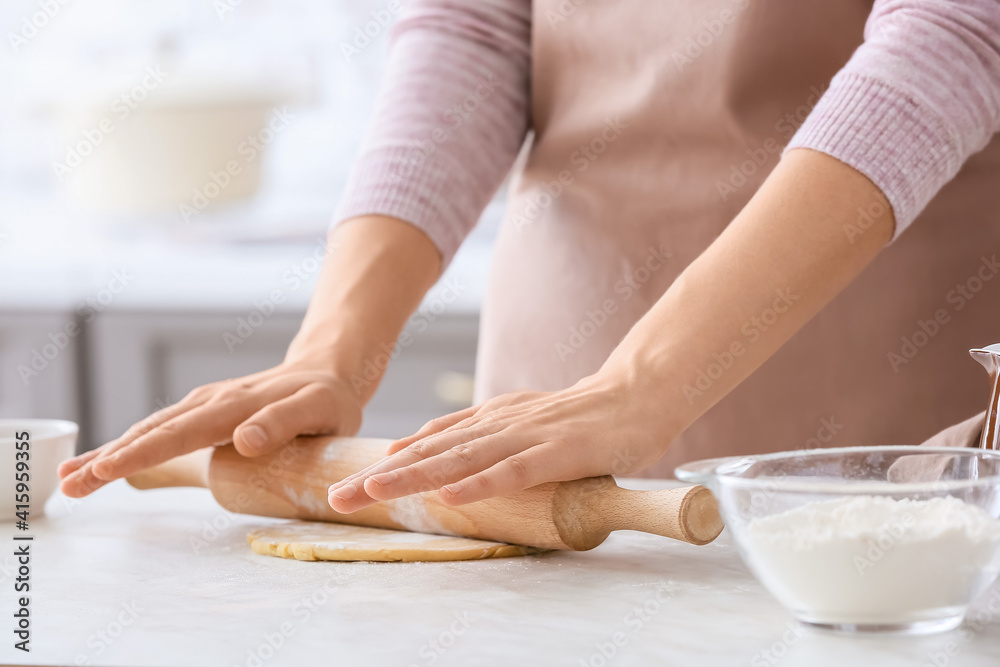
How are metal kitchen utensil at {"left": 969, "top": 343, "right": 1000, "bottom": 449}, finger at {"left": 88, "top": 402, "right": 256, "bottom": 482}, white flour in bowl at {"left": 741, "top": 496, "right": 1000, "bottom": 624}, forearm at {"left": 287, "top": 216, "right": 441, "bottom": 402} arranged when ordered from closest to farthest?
white flour in bowl at {"left": 741, "top": 496, "right": 1000, "bottom": 624} → metal kitchen utensil at {"left": 969, "top": 343, "right": 1000, "bottom": 449} → finger at {"left": 88, "top": 402, "right": 256, "bottom": 482} → forearm at {"left": 287, "top": 216, "right": 441, "bottom": 402}

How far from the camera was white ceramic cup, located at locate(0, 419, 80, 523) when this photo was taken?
84 cm

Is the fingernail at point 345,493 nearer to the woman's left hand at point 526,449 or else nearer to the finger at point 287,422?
the woman's left hand at point 526,449

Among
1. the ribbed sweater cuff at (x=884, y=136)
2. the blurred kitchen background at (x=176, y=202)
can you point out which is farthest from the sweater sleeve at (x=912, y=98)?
the blurred kitchen background at (x=176, y=202)

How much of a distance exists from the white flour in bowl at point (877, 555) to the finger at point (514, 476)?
18 cm

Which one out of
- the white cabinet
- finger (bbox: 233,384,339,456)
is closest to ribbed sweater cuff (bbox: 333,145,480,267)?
finger (bbox: 233,384,339,456)

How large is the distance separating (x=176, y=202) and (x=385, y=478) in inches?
72.9

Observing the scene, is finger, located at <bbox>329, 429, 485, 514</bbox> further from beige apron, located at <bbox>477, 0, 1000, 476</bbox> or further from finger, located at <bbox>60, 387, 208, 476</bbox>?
beige apron, located at <bbox>477, 0, 1000, 476</bbox>

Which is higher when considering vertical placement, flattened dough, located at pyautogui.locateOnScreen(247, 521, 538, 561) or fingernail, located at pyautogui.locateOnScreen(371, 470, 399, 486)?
fingernail, located at pyautogui.locateOnScreen(371, 470, 399, 486)

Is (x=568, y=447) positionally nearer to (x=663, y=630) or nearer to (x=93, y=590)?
(x=663, y=630)

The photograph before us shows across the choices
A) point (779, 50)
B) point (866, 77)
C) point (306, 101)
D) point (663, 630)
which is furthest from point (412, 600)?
point (306, 101)

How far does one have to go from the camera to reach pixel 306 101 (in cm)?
247

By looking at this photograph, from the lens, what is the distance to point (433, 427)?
2.44 feet

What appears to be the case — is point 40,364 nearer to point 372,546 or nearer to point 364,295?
point 364,295

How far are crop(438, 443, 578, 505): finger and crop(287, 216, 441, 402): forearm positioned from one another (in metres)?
0.32
